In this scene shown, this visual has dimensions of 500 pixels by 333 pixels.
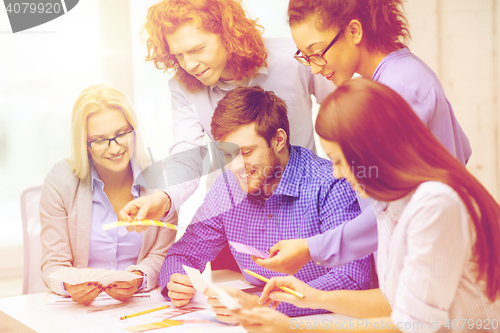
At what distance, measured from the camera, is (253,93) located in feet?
5.02

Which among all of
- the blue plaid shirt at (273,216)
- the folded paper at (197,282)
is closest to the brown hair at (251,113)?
Result: the blue plaid shirt at (273,216)

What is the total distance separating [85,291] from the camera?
4.40 feet

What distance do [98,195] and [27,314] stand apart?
1.41 feet

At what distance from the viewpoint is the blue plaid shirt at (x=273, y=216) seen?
1398 mm

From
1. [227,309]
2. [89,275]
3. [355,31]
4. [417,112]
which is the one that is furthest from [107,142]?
[417,112]

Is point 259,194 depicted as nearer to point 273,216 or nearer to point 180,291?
point 273,216

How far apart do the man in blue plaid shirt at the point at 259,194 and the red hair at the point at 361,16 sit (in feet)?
1.25

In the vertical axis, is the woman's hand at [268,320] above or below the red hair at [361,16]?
below

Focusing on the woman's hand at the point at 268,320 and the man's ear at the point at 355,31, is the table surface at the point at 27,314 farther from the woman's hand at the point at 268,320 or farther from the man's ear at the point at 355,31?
the man's ear at the point at 355,31

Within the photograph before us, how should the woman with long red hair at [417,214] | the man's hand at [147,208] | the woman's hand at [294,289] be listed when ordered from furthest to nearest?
the man's hand at [147,208], the woman's hand at [294,289], the woman with long red hair at [417,214]

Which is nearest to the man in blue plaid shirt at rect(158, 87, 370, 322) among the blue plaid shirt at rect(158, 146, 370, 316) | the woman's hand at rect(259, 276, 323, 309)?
the blue plaid shirt at rect(158, 146, 370, 316)

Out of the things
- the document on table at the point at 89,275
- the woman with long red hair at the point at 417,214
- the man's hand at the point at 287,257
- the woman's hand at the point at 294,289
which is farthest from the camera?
the document on table at the point at 89,275

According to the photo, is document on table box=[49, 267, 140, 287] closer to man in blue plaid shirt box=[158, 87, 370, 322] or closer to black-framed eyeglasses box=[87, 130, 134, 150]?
man in blue plaid shirt box=[158, 87, 370, 322]

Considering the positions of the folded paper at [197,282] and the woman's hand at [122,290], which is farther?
the woman's hand at [122,290]
